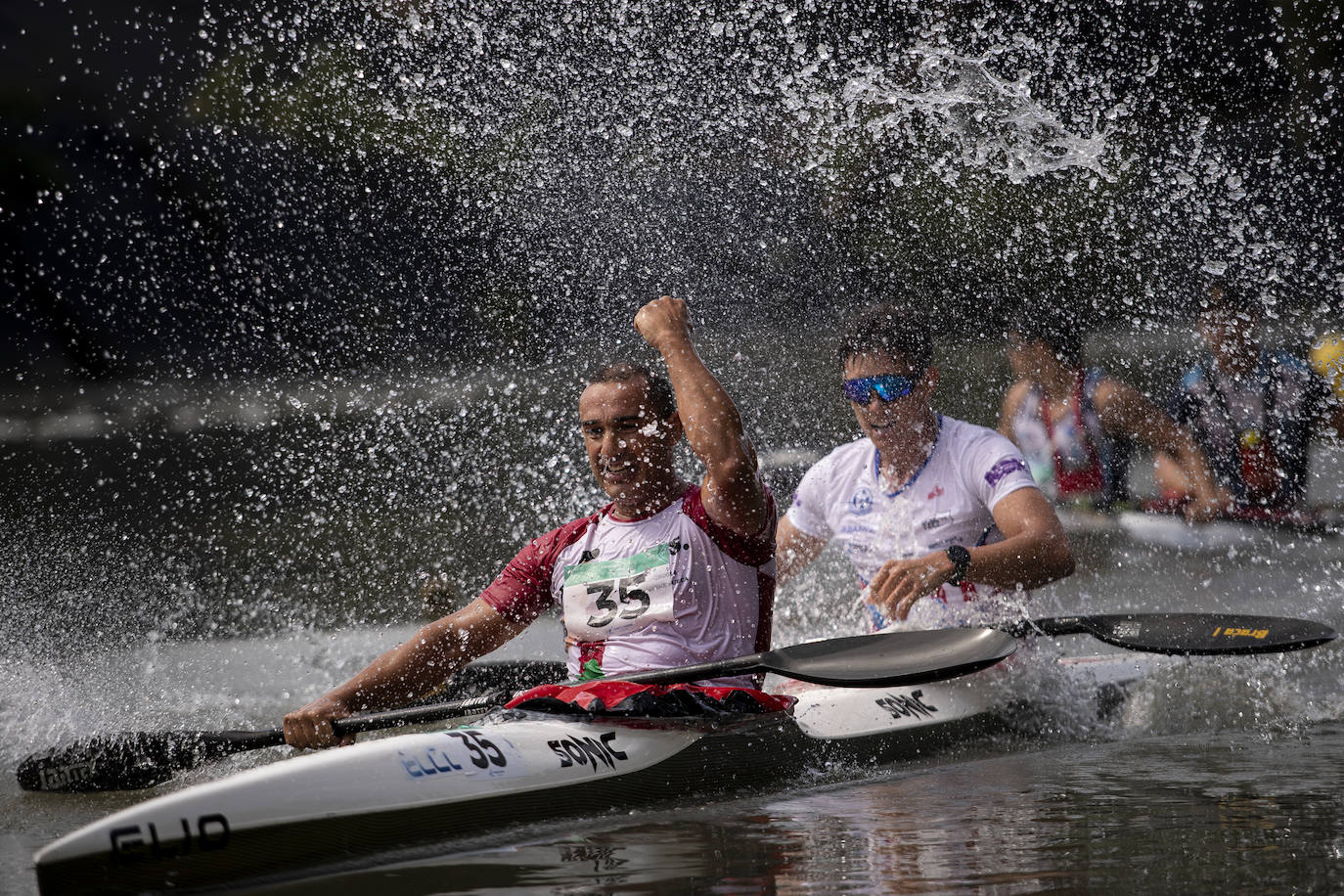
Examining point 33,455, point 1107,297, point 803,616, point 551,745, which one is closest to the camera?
point 551,745

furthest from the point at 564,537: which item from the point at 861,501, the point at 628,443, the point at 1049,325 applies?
the point at 1049,325

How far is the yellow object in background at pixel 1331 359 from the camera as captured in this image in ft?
32.2

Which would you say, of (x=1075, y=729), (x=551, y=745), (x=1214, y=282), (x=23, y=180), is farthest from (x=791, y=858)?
(x=1214, y=282)

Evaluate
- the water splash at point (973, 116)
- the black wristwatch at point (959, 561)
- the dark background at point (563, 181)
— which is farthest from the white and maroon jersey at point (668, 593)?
the water splash at point (973, 116)

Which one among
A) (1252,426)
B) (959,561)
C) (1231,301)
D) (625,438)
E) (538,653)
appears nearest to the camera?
(625,438)

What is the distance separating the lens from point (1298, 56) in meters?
13.8

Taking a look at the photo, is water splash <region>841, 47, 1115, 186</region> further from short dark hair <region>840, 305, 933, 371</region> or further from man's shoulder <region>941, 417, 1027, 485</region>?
man's shoulder <region>941, 417, 1027, 485</region>

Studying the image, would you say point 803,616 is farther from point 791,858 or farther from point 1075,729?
point 791,858

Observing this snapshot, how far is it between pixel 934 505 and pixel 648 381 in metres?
1.65

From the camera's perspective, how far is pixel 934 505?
4977mm

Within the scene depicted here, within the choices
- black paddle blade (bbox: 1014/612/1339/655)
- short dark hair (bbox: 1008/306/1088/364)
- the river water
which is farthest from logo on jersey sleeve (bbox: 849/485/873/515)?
short dark hair (bbox: 1008/306/1088/364)

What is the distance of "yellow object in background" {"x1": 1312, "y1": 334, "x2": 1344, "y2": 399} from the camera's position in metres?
9.80

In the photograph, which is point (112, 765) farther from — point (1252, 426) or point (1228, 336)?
point (1228, 336)

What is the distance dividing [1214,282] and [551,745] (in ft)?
43.3
